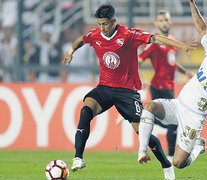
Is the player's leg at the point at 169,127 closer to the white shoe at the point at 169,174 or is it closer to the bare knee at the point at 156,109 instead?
the white shoe at the point at 169,174

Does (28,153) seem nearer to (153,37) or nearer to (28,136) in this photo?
(28,136)

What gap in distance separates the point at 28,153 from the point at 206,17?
586 cm

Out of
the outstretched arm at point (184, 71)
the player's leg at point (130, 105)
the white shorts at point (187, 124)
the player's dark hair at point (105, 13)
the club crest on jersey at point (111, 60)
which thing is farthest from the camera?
the outstretched arm at point (184, 71)

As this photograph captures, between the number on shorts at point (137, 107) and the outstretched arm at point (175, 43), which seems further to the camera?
the number on shorts at point (137, 107)

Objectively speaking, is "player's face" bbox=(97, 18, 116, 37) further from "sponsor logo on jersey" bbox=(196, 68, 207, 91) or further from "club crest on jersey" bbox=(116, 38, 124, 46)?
"sponsor logo on jersey" bbox=(196, 68, 207, 91)

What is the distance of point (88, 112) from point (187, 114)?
124 cm

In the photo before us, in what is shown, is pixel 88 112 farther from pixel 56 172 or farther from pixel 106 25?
pixel 106 25

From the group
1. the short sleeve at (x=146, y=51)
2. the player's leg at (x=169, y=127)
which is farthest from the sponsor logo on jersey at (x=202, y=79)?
the short sleeve at (x=146, y=51)

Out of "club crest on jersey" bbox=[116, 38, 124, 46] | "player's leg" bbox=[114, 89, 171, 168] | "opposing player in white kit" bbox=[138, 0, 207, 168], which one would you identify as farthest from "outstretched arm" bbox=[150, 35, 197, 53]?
"player's leg" bbox=[114, 89, 171, 168]

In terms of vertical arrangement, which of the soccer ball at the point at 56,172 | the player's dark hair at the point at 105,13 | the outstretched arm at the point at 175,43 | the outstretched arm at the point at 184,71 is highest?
the player's dark hair at the point at 105,13

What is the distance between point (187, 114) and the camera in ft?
21.4

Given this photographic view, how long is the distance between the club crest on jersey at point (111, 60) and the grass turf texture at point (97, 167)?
55.9 inches

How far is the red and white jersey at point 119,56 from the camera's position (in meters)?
7.28

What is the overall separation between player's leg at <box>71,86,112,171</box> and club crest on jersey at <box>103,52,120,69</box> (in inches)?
12.3
